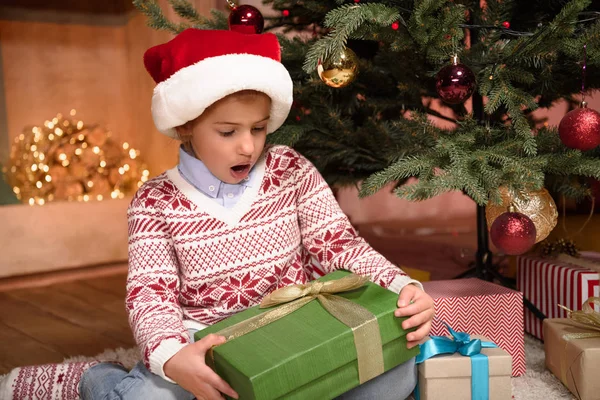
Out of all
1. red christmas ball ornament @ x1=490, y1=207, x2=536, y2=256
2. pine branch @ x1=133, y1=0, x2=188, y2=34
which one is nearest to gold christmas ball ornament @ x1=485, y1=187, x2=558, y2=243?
red christmas ball ornament @ x1=490, y1=207, x2=536, y2=256

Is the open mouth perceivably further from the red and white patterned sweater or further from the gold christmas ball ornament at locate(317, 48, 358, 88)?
the gold christmas ball ornament at locate(317, 48, 358, 88)

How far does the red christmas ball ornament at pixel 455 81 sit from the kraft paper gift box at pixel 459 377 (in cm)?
43

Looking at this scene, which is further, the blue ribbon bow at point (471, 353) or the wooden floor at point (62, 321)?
the wooden floor at point (62, 321)

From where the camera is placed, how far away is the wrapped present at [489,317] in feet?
3.92

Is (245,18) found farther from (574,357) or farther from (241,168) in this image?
(574,357)

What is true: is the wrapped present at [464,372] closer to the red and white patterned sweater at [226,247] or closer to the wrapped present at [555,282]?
the red and white patterned sweater at [226,247]

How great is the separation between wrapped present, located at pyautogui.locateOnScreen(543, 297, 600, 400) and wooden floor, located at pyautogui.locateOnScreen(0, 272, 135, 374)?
3.06 feet

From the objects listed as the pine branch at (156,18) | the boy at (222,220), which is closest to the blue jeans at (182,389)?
the boy at (222,220)

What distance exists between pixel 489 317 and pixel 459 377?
0.26m

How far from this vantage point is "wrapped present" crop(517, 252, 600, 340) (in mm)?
1279

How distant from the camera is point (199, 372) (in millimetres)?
809

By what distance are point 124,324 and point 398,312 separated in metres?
1.03

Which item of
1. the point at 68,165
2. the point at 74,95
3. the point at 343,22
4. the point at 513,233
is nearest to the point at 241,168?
the point at 343,22

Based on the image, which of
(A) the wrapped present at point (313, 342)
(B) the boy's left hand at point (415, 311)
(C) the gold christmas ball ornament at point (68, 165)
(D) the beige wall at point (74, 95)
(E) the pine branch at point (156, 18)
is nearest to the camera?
(A) the wrapped present at point (313, 342)
